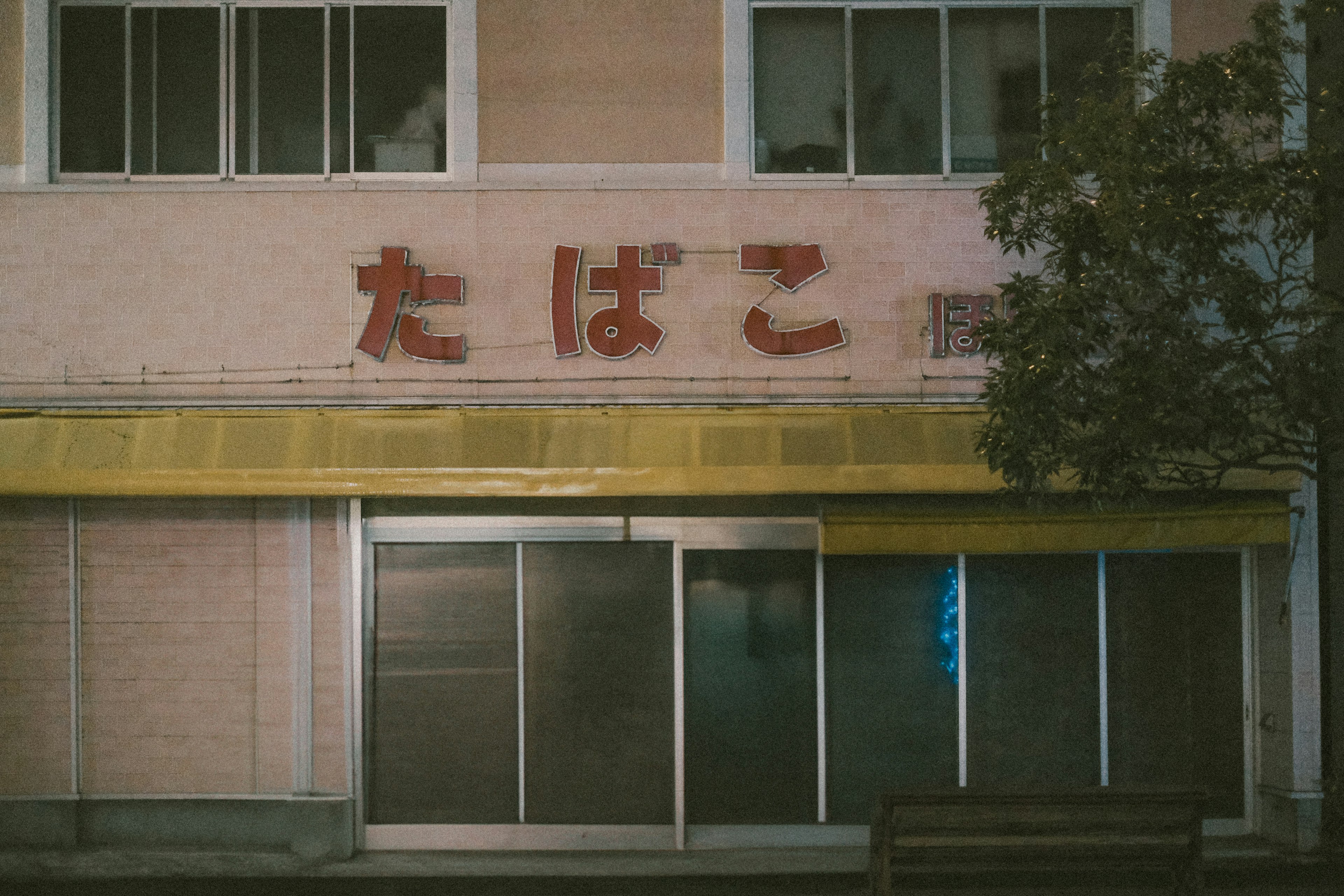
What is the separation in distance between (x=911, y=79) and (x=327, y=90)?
524 centimetres

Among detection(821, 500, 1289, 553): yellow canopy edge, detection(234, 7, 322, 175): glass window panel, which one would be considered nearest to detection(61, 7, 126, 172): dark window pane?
detection(234, 7, 322, 175): glass window panel

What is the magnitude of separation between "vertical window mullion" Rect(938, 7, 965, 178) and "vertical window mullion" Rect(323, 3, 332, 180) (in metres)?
5.46

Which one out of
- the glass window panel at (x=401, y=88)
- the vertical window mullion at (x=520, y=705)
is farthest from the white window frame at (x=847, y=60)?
the vertical window mullion at (x=520, y=705)

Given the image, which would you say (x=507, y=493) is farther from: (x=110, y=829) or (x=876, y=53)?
(x=876, y=53)

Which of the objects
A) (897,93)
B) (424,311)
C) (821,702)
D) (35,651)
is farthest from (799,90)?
(35,651)

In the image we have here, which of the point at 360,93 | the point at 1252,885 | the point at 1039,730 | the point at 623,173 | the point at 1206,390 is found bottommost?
the point at 1252,885

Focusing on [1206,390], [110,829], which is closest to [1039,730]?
[1206,390]

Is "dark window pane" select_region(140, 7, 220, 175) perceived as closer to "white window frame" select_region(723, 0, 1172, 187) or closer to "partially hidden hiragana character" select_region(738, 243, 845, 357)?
"white window frame" select_region(723, 0, 1172, 187)

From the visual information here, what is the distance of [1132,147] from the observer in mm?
6430

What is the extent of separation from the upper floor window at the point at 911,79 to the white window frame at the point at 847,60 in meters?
0.02

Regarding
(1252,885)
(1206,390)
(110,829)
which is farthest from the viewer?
(110,829)

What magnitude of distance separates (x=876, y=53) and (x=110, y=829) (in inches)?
376

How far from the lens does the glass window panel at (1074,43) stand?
947 cm

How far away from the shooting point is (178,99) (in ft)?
31.1
